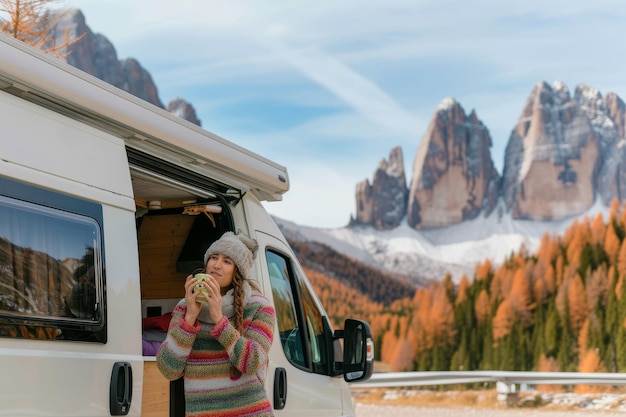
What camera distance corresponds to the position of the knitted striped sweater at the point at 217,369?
3.87m

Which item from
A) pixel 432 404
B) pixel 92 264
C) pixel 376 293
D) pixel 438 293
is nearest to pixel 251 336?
pixel 92 264

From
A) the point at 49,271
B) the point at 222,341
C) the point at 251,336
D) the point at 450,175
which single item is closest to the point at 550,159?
the point at 450,175

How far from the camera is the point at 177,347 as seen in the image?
3854mm

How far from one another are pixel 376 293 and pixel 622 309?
118ft

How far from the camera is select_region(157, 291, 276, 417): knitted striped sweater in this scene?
152 inches

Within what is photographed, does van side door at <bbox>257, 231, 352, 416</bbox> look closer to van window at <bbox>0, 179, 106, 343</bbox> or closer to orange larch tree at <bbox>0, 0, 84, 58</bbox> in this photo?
van window at <bbox>0, 179, 106, 343</bbox>

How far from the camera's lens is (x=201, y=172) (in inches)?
194

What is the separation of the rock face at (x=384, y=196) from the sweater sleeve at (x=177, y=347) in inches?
4187

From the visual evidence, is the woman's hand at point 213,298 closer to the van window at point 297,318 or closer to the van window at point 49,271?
the van window at point 49,271

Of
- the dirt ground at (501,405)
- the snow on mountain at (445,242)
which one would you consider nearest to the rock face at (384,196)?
the snow on mountain at (445,242)

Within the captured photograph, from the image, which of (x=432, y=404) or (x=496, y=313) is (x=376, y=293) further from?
(x=432, y=404)

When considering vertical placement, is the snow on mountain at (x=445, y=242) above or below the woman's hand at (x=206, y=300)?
above

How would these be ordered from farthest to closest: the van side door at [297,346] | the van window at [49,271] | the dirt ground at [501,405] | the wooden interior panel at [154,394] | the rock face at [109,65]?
the rock face at [109,65] < the dirt ground at [501,405] < the van side door at [297,346] < the wooden interior panel at [154,394] < the van window at [49,271]

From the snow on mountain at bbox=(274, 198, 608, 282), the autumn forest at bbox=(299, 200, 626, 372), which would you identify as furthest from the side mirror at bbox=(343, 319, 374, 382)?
the snow on mountain at bbox=(274, 198, 608, 282)
